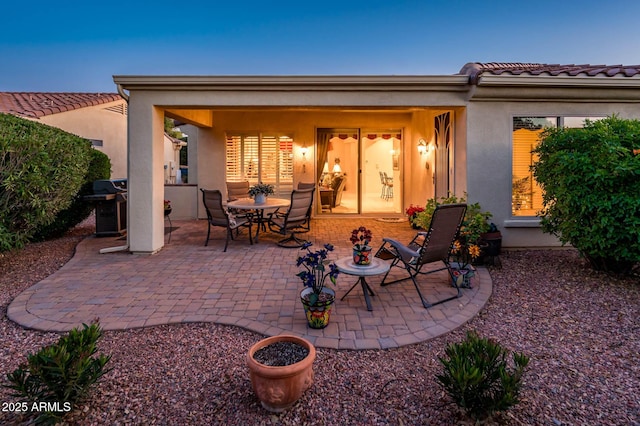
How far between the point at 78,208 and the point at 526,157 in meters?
9.03

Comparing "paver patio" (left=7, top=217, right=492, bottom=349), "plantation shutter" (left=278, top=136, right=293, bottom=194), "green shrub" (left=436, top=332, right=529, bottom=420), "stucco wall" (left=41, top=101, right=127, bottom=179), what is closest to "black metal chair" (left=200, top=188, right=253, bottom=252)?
"paver patio" (left=7, top=217, right=492, bottom=349)

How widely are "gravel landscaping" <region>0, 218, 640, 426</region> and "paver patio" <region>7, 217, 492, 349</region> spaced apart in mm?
163

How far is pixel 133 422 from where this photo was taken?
195 cm

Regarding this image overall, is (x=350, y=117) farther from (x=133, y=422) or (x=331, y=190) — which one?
(x=133, y=422)

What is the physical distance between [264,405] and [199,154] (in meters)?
8.91

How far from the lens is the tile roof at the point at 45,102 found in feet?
34.8

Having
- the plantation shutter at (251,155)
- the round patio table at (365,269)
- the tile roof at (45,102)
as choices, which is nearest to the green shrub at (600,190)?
the round patio table at (365,269)

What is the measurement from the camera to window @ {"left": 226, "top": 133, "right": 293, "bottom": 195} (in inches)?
395

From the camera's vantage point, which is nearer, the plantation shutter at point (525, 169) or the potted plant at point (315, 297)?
the potted plant at point (315, 297)

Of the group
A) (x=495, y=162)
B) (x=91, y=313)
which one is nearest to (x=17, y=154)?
(x=91, y=313)

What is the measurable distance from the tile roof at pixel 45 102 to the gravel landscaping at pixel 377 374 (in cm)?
954

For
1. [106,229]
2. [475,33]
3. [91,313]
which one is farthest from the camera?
[475,33]

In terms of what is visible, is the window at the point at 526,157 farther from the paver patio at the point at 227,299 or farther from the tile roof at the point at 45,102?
the tile roof at the point at 45,102

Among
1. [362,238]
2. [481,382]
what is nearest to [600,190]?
[362,238]
